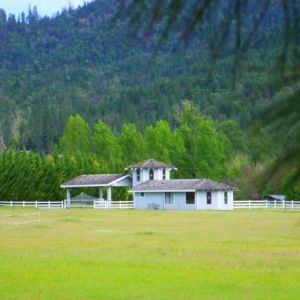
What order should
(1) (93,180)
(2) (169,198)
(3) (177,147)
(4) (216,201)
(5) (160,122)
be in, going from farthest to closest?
(5) (160,122), (3) (177,147), (1) (93,180), (2) (169,198), (4) (216,201)

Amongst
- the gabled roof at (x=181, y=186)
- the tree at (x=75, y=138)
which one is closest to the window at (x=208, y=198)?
the gabled roof at (x=181, y=186)

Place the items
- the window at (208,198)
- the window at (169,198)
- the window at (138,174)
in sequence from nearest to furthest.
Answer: the window at (208,198), the window at (169,198), the window at (138,174)

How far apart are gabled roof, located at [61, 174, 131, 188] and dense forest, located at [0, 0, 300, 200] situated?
9.10 feet

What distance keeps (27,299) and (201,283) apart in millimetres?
4084

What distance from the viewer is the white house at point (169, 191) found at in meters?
68.0

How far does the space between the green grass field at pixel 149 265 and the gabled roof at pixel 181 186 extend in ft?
106

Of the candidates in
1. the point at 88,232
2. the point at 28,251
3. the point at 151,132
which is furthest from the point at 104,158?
the point at 28,251

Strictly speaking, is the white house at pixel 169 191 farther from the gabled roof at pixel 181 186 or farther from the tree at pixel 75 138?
the tree at pixel 75 138

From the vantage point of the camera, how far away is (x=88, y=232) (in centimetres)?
3497

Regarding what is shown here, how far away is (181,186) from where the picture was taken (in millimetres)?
68312

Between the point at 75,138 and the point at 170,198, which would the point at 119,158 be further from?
the point at 170,198

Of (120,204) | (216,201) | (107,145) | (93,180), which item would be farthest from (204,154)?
(120,204)

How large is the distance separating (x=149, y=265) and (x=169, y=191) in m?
47.7

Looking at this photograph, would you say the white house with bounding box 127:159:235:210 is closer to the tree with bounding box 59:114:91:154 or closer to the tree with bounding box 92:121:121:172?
the tree with bounding box 92:121:121:172
